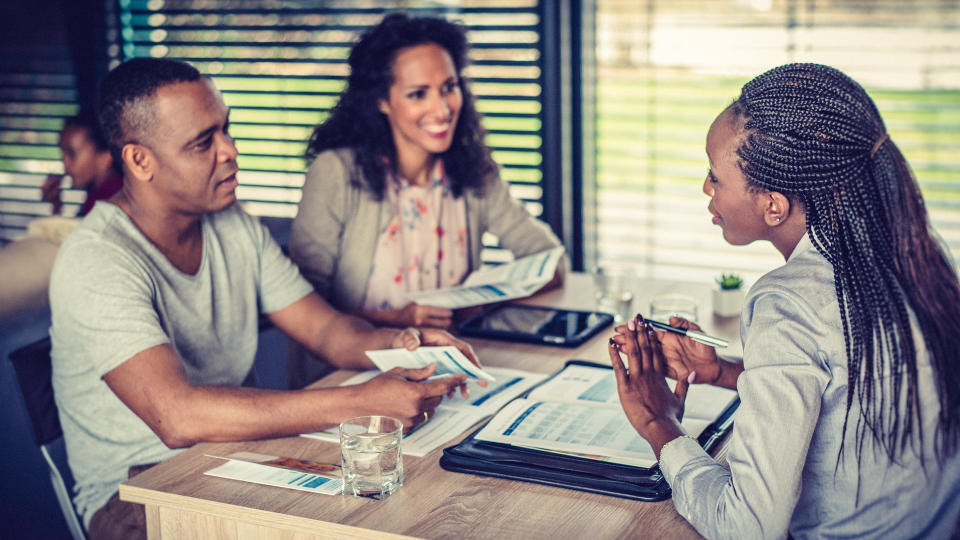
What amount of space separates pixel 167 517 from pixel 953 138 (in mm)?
2863

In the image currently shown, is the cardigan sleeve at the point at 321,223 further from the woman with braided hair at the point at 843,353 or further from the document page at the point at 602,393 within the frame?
the woman with braided hair at the point at 843,353

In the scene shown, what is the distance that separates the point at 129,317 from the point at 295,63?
2.50 m

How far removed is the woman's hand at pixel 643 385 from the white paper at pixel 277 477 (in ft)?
1.50

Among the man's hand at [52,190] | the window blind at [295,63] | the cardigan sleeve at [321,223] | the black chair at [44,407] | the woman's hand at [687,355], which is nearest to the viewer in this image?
the woman's hand at [687,355]

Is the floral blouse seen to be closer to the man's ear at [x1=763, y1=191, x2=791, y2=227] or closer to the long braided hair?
the man's ear at [x1=763, y1=191, x2=791, y2=227]

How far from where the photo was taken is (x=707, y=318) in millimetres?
2309

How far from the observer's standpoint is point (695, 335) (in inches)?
61.9

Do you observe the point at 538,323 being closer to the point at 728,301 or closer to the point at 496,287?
the point at 496,287

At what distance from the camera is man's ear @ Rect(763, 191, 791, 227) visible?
4.11 ft

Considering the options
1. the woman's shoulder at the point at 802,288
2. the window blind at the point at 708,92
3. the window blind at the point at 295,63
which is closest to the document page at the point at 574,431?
the woman's shoulder at the point at 802,288

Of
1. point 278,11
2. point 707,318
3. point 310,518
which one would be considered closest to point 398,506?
point 310,518

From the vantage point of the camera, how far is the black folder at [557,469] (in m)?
1.36

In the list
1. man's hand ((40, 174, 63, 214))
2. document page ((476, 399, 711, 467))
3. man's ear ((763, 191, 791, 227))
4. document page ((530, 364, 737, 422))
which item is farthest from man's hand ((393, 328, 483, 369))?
man's hand ((40, 174, 63, 214))

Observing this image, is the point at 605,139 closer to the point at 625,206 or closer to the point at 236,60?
the point at 625,206
